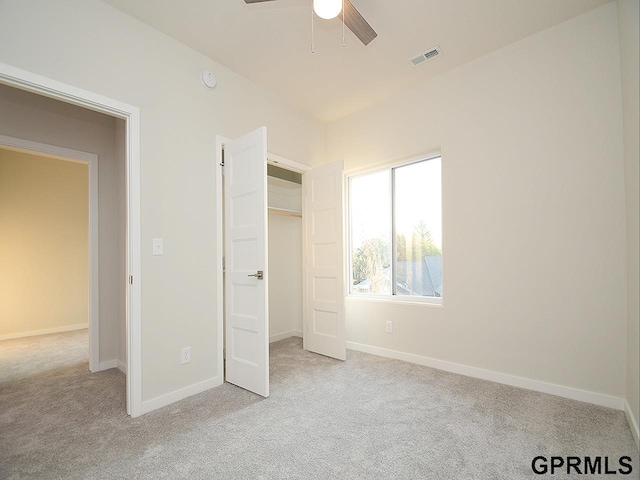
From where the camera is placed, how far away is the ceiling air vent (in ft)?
9.01

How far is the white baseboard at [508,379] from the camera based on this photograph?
2246 millimetres

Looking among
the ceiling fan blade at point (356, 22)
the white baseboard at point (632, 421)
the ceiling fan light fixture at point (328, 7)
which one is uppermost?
the ceiling fan blade at point (356, 22)

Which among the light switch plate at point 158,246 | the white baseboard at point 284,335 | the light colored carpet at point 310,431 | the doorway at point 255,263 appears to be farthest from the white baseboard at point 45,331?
the light switch plate at point 158,246

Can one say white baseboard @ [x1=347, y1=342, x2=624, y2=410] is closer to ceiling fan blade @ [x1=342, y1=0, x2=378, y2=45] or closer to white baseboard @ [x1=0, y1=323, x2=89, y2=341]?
ceiling fan blade @ [x1=342, y1=0, x2=378, y2=45]

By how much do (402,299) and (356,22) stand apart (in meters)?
2.63

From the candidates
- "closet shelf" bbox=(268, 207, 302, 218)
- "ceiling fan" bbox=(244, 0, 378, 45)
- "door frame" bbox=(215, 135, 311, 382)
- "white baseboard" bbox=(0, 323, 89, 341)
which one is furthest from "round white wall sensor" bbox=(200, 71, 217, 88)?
"white baseboard" bbox=(0, 323, 89, 341)

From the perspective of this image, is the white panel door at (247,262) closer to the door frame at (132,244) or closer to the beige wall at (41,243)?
the door frame at (132,244)

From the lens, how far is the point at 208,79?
9.14 feet

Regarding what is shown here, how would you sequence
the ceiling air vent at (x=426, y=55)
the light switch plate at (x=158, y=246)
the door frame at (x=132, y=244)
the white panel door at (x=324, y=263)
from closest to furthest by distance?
the door frame at (x=132, y=244), the light switch plate at (x=158, y=246), the ceiling air vent at (x=426, y=55), the white panel door at (x=324, y=263)

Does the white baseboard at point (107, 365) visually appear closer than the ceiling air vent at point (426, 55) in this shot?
No

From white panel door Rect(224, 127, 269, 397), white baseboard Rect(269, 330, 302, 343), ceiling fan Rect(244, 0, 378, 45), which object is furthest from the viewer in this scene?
white baseboard Rect(269, 330, 302, 343)

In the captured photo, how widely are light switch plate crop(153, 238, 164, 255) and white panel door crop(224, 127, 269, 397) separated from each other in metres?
0.58

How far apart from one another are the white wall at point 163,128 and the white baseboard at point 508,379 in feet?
6.28
